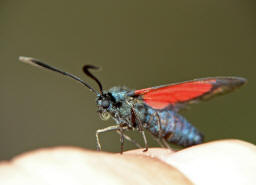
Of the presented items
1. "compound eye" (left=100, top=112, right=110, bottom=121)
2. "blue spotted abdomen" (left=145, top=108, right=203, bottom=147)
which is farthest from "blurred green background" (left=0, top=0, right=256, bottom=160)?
"compound eye" (left=100, top=112, right=110, bottom=121)

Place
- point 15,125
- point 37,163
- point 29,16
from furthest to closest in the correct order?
point 29,16
point 15,125
point 37,163

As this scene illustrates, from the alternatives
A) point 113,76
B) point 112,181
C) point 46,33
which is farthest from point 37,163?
point 46,33

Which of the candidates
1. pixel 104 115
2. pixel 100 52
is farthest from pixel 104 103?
pixel 100 52

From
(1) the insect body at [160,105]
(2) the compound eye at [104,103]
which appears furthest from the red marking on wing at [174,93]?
(2) the compound eye at [104,103]

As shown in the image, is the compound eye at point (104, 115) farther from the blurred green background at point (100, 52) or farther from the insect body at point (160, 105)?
the blurred green background at point (100, 52)

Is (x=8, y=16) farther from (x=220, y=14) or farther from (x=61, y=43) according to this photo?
(x=220, y=14)

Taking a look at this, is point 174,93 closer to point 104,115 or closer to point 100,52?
point 104,115

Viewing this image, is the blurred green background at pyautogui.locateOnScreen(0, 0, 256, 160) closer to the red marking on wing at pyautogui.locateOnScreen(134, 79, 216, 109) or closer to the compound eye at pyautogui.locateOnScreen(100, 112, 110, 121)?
the red marking on wing at pyautogui.locateOnScreen(134, 79, 216, 109)
